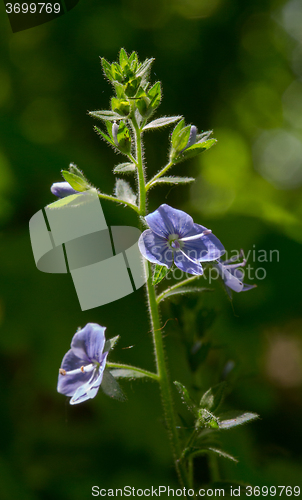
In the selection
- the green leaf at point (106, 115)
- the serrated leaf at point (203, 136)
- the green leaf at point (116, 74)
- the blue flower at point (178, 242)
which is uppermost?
the green leaf at point (116, 74)

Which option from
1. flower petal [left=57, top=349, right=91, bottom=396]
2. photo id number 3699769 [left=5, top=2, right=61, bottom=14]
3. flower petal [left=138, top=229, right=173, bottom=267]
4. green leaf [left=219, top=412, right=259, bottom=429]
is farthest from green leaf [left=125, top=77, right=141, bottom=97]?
photo id number 3699769 [left=5, top=2, right=61, bottom=14]

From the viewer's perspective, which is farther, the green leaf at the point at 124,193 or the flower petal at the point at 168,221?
the green leaf at the point at 124,193

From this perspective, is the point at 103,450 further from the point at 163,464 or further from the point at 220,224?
the point at 220,224

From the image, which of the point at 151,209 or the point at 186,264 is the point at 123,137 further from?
the point at 151,209

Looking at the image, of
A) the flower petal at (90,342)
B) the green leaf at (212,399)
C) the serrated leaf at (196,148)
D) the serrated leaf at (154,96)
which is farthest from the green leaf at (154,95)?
the green leaf at (212,399)

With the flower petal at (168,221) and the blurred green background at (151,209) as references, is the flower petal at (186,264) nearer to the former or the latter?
the flower petal at (168,221)

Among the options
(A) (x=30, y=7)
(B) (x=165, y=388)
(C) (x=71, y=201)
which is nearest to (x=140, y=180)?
(C) (x=71, y=201)

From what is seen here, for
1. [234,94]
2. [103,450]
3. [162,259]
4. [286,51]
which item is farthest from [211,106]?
[103,450]

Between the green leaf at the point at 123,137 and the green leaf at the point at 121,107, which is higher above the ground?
the green leaf at the point at 121,107
